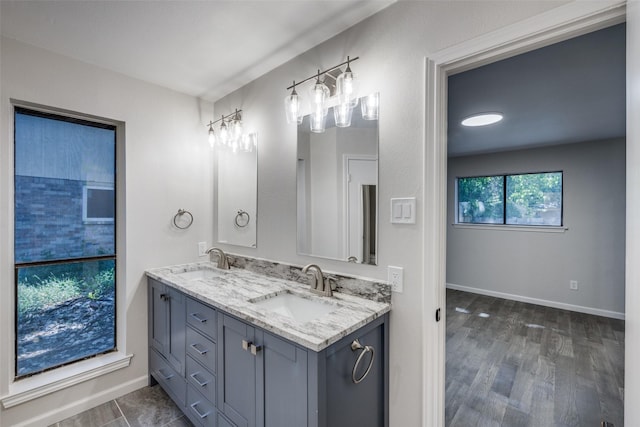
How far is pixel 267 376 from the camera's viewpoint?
1319 millimetres

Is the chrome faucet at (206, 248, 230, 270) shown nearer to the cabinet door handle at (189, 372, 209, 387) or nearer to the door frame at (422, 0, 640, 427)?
the cabinet door handle at (189, 372, 209, 387)

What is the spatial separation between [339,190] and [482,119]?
2196 millimetres

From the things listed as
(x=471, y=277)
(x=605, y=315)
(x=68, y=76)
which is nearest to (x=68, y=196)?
(x=68, y=76)

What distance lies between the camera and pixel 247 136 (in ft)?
7.73

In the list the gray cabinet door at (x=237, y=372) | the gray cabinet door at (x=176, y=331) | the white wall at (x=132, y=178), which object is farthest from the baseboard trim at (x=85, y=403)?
the gray cabinet door at (x=237, y=372)

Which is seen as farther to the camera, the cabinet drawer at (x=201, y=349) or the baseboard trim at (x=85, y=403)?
the baseboard trim at (x=85, y=403)

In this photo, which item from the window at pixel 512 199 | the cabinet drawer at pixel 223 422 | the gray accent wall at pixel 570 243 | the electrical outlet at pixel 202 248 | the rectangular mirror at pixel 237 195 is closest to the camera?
the cabinet drawer at pixel 223 422

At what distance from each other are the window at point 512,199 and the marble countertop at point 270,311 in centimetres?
423

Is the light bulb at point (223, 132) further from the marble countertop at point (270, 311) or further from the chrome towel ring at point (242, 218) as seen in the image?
the marble countertop at point (270, 311)

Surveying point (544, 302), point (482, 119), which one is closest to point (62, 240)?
point (482, 119)

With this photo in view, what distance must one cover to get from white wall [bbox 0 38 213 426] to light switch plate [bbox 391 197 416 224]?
1.92 m

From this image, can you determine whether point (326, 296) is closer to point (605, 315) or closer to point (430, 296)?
point (430, 296)

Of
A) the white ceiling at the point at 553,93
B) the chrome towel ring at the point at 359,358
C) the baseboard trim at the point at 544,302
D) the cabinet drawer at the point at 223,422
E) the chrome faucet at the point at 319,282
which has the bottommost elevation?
the baseboard trim at the point at 544,302

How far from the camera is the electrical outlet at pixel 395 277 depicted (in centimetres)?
147
